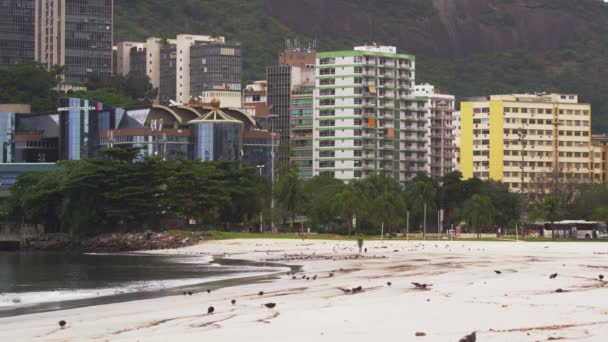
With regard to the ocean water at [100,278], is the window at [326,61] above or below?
above

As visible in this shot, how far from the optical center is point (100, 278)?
6275cm

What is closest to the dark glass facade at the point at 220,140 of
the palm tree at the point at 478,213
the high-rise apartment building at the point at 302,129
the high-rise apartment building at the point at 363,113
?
the high-rise apartment building at the point at 363,113

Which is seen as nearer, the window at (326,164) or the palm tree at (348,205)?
the palm tree at (348,205)

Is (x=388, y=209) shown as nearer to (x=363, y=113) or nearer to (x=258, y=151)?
(x=258, y=151)

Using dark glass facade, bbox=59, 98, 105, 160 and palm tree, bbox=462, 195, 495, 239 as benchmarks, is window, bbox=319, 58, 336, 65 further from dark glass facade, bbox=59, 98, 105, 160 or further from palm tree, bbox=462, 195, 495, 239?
palm tree, bbox=462, 195, 495, 239

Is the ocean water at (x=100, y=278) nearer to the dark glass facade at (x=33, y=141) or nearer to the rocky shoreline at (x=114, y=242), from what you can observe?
the rocky shoreline at (x=114, y=242)

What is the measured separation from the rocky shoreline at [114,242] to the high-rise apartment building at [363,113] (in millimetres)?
72450

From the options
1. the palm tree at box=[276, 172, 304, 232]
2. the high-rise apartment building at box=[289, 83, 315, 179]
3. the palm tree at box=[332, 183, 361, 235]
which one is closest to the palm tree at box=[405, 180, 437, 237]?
the palm tree at box=[276, 172, 304, 232]

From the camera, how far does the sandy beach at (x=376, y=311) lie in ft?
95.8

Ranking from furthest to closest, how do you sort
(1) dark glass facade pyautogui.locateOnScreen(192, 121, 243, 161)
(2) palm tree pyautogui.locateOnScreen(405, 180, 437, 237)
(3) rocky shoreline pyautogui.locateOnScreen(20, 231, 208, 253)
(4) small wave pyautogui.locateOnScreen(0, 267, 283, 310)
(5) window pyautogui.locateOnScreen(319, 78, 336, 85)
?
(5) window pyautogui.locateOnScreen(319, 78, 336, 85) → (1) dark glass facade pyautogui.locateOnScreen(192, 121, 243, 161) → (2) palm tree pyautogui.locateOnScreen(405, 180, 437, 237) → (3) rocky shoreline pyautogui.locateOnScreen(20, 231, 208, 253) → (4) small wave pyautogui.locateOnScreen(0, 267, 283, 310)

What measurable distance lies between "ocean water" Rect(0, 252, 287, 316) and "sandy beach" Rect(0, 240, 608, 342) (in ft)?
13.6

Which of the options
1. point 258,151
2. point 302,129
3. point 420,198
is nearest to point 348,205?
point 420,198

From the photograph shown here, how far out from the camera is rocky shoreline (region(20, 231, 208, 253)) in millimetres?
106438

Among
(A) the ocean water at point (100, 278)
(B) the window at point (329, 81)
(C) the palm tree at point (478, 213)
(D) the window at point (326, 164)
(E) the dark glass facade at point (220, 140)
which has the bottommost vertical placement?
(A) the ocean water at point (100, 278)
